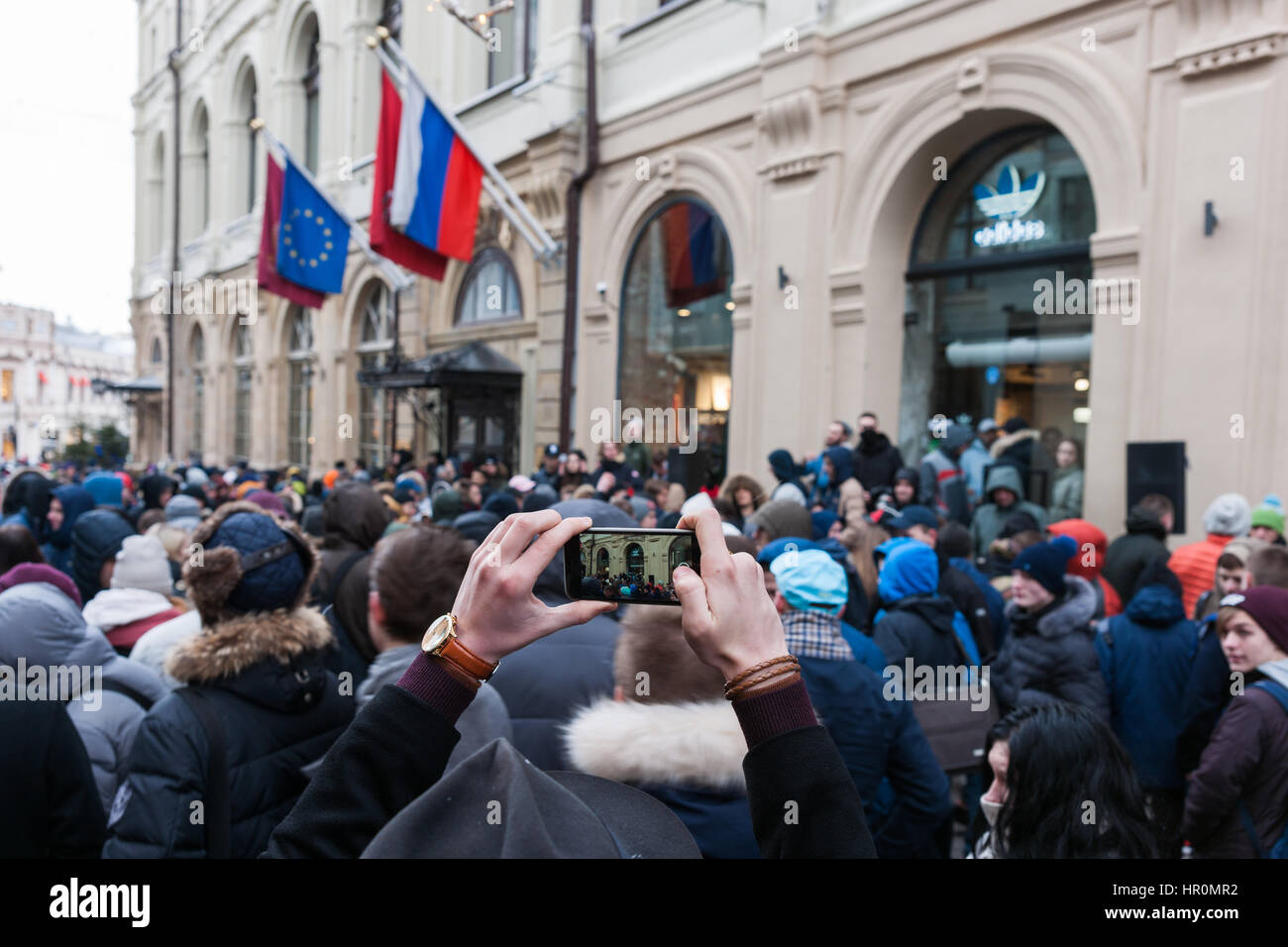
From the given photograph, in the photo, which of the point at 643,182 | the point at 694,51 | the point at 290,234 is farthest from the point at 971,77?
the point at 290,234

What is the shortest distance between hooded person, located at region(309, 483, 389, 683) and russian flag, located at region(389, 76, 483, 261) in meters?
7.51

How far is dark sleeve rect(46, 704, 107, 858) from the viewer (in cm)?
250

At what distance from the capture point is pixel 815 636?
2812mm

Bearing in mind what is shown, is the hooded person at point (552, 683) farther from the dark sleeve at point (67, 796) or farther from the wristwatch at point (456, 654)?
the dark sleeve at point (67, 796)

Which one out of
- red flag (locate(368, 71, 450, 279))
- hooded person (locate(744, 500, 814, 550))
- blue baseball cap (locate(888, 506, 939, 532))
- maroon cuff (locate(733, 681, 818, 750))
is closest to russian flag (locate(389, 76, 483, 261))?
→ red flag (locate(368, 71, 450, 279))

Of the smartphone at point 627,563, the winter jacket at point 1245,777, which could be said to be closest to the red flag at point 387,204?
the winter jacket at point 1245,777

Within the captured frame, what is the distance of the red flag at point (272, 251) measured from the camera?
15.6 meters

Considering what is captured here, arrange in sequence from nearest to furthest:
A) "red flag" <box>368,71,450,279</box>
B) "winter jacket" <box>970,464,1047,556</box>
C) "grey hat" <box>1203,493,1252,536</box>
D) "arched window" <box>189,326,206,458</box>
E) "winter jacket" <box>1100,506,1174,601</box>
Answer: "winter jacket" <box>1100,506,1174,601</box> → "grey hat" <box>1203,493,1252,536</box> → "winter jacket" <box>970,464,1047,556</box> → "red flag" <box>368,71,450,279</box> → "arched window" <box>189,326,206,458</box>

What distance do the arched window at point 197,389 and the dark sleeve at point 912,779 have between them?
30.9 metres

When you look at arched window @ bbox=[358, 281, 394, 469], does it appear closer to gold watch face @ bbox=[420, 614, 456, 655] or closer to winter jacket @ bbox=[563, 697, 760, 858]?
winter jacket @ bbox=[563, 697, 760, 858]

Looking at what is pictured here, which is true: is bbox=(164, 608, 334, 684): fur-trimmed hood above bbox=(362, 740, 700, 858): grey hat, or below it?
below

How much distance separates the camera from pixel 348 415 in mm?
20266

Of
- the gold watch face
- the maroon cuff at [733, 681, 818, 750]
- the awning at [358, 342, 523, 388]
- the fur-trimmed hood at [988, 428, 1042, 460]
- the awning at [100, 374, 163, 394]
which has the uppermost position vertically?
the awning at [100, 374, 163, 394]

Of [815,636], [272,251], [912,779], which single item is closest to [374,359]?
[272,251]
